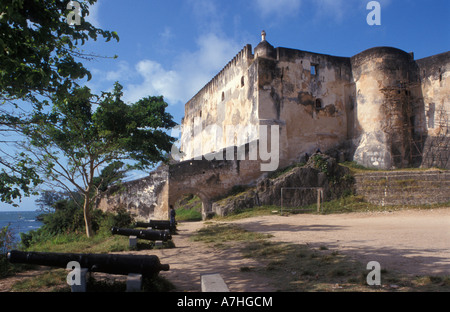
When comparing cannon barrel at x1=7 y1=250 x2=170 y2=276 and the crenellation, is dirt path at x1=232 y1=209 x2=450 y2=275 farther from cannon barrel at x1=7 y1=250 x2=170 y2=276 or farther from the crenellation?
the crenellation

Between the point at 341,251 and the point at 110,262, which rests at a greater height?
the point at 110,262

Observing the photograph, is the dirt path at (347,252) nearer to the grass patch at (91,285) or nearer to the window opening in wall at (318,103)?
the grass patch at (91,285)

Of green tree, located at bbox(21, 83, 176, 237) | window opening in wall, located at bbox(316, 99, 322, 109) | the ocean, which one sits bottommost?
the ocean

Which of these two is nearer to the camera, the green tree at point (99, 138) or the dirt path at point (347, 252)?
the dirt path at point (347, 252)

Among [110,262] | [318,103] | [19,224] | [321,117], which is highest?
[318,103]

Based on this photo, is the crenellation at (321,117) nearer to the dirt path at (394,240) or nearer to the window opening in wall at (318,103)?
the window opening in wall at (318,103)

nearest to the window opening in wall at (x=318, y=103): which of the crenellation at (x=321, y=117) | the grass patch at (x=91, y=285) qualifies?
the crenellation at (x=321, y=117)

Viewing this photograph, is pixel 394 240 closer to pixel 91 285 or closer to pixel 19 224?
pixel 91 285

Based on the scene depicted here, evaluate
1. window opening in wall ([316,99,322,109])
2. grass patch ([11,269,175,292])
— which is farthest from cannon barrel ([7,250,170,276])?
window opening in wall ([316,99,322,109])

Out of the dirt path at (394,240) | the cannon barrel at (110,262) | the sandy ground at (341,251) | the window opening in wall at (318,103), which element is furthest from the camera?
the window opening in wall at (318,103)

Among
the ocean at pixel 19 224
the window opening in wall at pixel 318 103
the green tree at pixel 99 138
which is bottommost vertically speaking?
the ocean at pixel 19 224

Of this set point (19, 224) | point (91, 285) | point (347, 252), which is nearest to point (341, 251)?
point (347, 252)

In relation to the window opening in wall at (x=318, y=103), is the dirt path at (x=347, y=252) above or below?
below

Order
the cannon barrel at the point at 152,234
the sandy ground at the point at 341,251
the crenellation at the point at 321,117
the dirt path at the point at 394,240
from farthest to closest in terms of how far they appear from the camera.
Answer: the crenellation at the point at 321,117
the cannon barrel at the point at 152,234
the dirt path at the point at 394,240
the sandy ground at the point at 341,251
